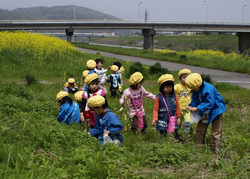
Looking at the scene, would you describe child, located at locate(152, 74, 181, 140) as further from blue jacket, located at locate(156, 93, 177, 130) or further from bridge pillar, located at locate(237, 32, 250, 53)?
bridge pillar, located at locate(237, 32, 250, 53)

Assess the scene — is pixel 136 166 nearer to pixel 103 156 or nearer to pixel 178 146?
pixel 103 156

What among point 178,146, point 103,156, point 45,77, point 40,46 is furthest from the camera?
point 40,46

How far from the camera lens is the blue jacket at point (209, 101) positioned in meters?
4.11

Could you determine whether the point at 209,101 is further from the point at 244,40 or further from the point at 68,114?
the point at 244,40

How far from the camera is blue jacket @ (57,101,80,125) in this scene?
18.8ft

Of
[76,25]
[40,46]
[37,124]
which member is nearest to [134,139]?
[37,124]

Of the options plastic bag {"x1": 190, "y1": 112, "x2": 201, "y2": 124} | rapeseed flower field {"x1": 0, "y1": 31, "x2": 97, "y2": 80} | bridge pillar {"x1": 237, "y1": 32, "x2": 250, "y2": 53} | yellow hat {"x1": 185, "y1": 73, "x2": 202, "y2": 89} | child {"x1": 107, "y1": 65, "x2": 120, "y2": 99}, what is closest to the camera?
yellow hat {"x1": 185, "y1": 73, "x2": 202, "y2": 89}

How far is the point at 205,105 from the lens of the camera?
4113 millimetres

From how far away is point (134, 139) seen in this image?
16.3 ft

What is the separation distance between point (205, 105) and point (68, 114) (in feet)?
9.74

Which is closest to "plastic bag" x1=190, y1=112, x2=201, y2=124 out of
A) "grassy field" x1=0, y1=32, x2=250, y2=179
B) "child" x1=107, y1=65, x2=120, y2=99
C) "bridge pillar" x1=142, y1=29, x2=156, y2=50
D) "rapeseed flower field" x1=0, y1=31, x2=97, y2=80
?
"grassy field" x1=0, y1=32, x2=250, y2=179

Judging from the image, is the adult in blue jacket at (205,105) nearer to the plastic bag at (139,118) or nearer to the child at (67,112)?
the plastic bag at (139,118)

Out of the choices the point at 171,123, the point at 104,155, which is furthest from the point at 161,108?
the point at 104,155

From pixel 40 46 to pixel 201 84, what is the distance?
50.3 ft
